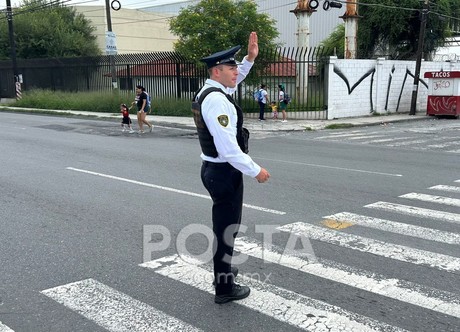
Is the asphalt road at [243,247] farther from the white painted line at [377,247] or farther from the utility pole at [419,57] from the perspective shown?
the utility pole at [419,57]

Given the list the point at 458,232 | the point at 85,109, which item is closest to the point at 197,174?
the point at 458,232

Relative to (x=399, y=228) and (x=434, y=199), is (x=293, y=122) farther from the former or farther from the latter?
(x=399, y=228)

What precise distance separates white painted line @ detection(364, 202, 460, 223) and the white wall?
51.9 ft

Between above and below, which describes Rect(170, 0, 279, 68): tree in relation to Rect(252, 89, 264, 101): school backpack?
above

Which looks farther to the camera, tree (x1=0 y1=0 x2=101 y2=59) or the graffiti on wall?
tree (x1=0 y1=0 x2=101 y2=59)

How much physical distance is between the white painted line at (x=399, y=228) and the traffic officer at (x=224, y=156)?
2482mm

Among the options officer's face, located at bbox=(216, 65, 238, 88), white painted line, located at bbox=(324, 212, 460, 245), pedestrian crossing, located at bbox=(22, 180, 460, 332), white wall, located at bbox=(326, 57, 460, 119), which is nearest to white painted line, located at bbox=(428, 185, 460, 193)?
pedestrian crossing, located at bbox=(22, 180, 460, 332)

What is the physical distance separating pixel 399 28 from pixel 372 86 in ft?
34.8

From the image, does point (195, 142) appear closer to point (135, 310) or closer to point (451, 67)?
point (135, 310)

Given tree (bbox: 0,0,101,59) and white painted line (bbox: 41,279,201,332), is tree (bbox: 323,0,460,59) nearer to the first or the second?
tree (bbox: 0,0,101,59)

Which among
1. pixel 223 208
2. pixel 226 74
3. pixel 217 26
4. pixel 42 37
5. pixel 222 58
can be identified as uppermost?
pixel 42 37

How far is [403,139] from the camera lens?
15836mm

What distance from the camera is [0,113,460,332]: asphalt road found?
383 cm

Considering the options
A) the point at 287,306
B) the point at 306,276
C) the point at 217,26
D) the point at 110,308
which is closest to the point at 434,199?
the point at 306,276
